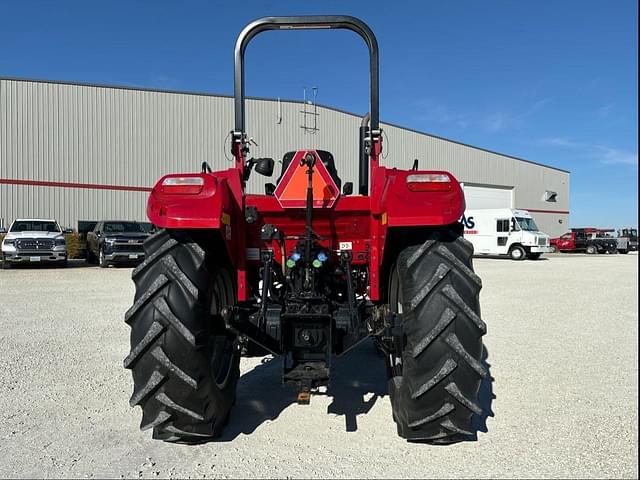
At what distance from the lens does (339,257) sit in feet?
11.9

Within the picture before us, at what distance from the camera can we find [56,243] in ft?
53.5

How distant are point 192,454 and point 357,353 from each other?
274 centimetres

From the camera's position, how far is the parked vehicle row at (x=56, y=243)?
1591 centimetres

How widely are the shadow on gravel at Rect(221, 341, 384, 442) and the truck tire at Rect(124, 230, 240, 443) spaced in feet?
1.38

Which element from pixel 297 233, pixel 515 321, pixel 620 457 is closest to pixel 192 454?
pixel 297 233

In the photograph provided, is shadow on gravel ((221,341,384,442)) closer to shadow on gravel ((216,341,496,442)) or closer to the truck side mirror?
shadow on gravel ((216,341,496,442))

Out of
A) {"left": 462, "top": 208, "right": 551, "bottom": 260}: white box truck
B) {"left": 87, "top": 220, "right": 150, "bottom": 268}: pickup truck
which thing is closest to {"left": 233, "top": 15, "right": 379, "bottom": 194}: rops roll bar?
{"left": 87, "top": 220, "right": 150, "bottom": 268}: pickup truck

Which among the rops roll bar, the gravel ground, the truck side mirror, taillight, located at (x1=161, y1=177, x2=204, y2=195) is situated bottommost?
the gravel ground

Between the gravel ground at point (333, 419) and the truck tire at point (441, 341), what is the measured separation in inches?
10.7

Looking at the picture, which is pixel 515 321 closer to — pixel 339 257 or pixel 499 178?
pixel 339 257

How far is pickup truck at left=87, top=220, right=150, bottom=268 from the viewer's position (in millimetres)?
16688

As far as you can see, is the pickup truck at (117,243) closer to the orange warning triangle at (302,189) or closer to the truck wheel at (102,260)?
the truck wheel at (102,260)

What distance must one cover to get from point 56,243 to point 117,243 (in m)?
1.98

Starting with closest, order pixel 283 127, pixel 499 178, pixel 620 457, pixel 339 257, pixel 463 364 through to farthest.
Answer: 1. pixel 463 364
2. pixel 620 457
3. pixel 339 257
4. pixel 283 127
5. pixel 499 178
